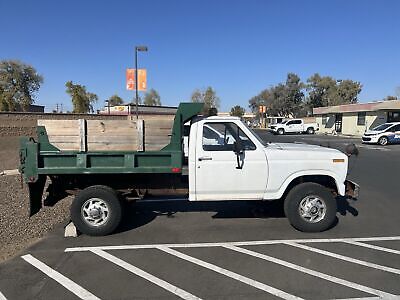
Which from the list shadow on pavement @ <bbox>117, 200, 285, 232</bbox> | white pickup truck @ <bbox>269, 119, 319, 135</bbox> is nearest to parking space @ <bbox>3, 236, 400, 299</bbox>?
shadow on pavement @ <bbox>117, 200, 285, 232</bbox>

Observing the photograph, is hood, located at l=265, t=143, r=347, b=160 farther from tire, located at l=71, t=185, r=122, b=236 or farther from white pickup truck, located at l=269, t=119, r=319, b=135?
white pickup truck, located at l=269, t=119, r=319, b=135

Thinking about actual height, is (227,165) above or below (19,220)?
above

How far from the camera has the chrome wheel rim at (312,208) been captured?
571 cm

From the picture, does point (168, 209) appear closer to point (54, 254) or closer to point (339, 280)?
point (54, 254)

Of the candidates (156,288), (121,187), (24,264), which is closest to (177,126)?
(121,187)

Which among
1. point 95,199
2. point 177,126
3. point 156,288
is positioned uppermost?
point 177,126

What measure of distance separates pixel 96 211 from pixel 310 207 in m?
3.59

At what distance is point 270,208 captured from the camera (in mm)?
7062

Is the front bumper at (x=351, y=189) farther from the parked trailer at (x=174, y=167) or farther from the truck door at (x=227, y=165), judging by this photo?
the truck door at (x=227, y=165)

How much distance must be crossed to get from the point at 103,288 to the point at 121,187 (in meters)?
2.27

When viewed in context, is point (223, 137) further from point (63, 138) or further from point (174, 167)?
point (63, 138)

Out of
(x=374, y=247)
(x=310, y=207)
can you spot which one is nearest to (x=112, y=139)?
(x=310, y=207)

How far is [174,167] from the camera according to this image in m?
5.51

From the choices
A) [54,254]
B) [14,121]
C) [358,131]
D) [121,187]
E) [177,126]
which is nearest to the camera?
[54,254]
